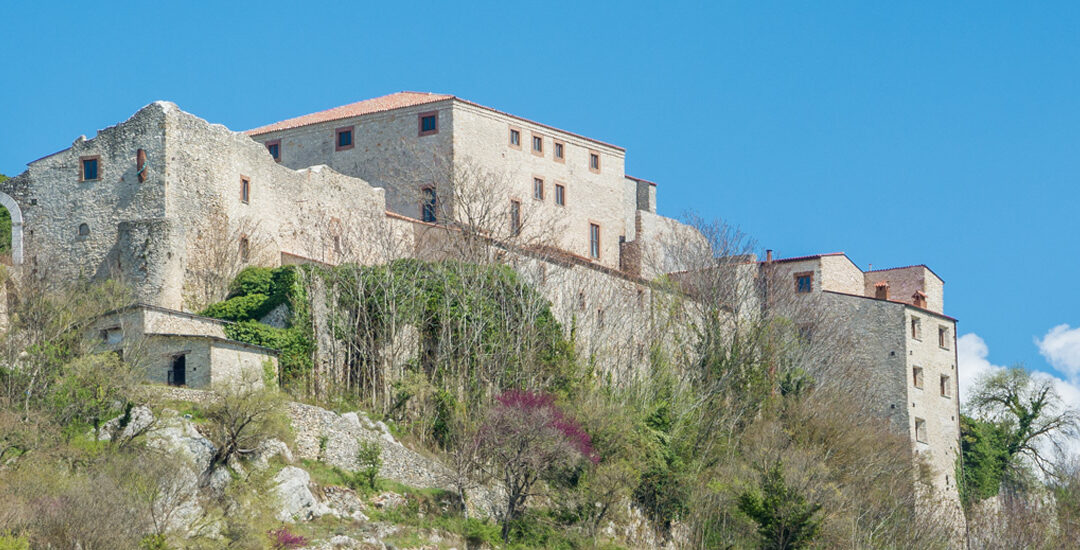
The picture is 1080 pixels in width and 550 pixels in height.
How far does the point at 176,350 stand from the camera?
4528 cm

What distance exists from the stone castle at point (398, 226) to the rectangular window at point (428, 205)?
93 millimetres

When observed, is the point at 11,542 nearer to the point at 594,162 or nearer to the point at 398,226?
the point at 398,226

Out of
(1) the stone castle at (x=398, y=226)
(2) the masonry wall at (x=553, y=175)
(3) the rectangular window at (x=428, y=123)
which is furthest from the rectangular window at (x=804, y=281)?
(3) the rectangular window at (x=428, y=123)

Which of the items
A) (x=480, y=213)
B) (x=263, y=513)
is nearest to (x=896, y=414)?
(x=480, y=213)

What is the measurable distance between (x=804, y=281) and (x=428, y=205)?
57.6 ft

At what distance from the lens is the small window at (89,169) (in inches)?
2120

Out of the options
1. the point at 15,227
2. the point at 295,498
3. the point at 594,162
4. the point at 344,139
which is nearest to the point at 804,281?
the point at 594,162

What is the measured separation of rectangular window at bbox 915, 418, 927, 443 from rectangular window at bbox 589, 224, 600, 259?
16.0m

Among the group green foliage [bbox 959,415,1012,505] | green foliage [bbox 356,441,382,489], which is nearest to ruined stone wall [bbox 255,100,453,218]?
green foliage [bbox 356,441,382,489]

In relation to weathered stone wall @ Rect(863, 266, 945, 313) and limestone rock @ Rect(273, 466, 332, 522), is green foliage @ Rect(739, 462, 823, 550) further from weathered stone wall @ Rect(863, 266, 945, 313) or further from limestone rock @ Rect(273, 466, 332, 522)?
weathered stone wall @ Rect(863, 266, 945, 313)

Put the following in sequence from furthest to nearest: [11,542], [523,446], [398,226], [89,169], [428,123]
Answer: [428,123]
[398,226]
[89,169]
[523,446]
[11,542]

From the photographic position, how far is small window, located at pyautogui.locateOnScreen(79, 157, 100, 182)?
53.8m

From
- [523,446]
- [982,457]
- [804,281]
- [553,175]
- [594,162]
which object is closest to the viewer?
[523,446]

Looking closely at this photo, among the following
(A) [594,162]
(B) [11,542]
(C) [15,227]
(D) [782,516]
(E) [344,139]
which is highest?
(E) [344,139]
